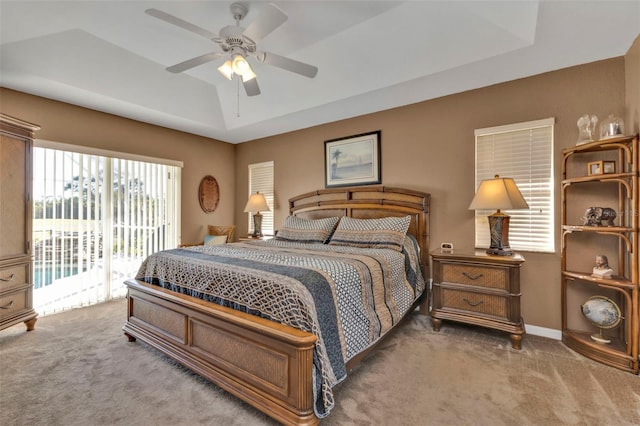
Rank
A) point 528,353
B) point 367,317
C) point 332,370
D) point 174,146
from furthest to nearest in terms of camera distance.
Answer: point 174,146, point 528,353, point 367,317, point 332,370

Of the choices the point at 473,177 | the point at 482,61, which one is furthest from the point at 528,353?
the point at 482,61

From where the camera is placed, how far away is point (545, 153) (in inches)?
113

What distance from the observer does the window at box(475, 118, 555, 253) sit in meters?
2.87

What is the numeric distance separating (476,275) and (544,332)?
36.2 inches

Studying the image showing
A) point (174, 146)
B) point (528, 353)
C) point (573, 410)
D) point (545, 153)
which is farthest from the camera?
point (174, 146)

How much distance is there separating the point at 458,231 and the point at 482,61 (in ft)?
5.69

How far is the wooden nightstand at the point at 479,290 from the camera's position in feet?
8.42

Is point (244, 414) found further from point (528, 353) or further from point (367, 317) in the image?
point (528, 353)

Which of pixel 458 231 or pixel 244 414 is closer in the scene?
pixel 244 414

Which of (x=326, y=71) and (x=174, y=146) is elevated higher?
(x=326, y=71)

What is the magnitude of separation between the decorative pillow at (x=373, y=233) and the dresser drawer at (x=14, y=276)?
124 inches

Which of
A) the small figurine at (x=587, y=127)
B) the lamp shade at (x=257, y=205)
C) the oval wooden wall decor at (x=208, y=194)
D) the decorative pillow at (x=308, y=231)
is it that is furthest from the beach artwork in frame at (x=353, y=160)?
the oval wooden wall decor at (x=208, y=194)

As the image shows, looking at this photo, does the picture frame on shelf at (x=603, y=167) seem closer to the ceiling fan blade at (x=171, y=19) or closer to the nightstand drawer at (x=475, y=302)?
the nightstand drawer at (x=475, y=302)

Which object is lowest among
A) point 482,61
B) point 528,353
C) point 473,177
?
point 528,353
